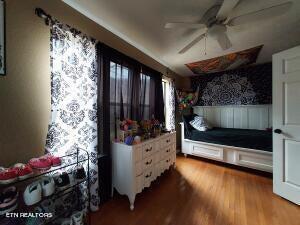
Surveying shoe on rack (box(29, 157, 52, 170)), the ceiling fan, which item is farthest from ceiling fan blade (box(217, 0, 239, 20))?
shoe on rack (box(29, 157, 52, 170))

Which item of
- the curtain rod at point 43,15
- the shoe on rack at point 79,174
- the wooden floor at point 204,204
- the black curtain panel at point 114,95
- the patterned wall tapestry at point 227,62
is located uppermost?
the patterned wall tapestry at point 227,62

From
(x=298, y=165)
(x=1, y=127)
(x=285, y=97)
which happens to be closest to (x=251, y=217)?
(x=298, y=165)

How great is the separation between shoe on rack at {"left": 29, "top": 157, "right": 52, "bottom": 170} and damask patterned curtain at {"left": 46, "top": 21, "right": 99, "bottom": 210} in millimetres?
226

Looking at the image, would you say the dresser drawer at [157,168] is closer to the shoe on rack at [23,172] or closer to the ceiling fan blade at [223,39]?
the shoe on rack at [23,172]

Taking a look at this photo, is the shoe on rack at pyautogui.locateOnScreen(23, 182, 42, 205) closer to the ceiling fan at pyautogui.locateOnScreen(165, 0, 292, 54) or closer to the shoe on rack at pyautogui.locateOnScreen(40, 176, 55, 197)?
the shoe on rack at pyautogui.locateOnScreen(40, 176, 55, 197)

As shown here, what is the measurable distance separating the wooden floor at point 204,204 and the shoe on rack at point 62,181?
2.30 feet

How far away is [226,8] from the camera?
1.27 metres

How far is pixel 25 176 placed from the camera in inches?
37.6

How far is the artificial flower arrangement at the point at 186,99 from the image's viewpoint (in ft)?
12.8

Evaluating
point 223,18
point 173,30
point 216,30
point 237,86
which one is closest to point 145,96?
point 173,30

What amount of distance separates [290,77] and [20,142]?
300 centimetres

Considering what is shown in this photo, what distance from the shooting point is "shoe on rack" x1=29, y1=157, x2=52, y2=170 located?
1.05 m

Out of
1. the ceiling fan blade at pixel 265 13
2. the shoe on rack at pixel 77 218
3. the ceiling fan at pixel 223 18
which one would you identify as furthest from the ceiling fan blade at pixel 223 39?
the shoe on rack at pixel 77 218

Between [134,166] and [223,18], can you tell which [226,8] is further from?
[134,166]
